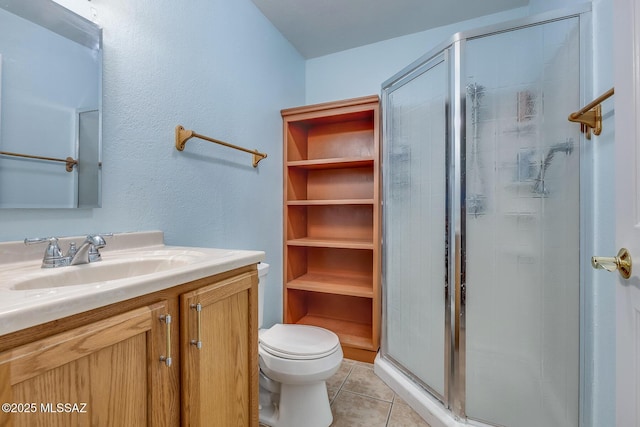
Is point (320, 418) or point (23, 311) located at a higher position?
point (23, 311)

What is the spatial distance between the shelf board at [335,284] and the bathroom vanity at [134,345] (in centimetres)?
107

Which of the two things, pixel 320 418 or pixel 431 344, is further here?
pixel 431 344

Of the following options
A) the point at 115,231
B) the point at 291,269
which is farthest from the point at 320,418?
the point at 115,231

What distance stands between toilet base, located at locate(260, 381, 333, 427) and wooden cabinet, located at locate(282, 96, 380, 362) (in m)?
0.65

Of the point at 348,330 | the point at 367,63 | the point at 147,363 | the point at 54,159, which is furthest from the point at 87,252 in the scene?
the point at 367,63

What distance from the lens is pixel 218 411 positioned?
0.86 meters

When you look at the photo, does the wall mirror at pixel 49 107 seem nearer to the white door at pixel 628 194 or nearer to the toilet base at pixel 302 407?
the toilet base at pixel 302 407

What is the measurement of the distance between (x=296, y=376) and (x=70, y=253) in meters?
1.01

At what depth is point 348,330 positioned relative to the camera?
86.5 inches

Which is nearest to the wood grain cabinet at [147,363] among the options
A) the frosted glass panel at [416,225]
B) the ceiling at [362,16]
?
the frosted glass panel at [416,225]

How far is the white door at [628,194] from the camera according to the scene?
0.60 m

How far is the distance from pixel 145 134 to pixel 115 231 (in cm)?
43

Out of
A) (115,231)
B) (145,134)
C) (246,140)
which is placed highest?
(246,140)

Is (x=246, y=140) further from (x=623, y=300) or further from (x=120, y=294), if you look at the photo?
(x=623, y=300)
